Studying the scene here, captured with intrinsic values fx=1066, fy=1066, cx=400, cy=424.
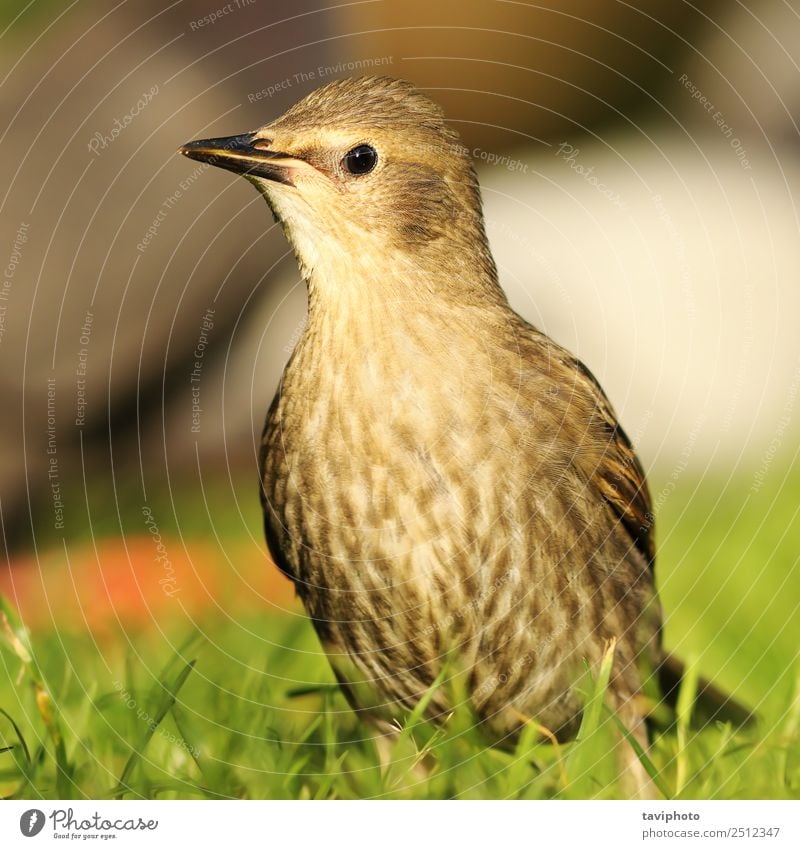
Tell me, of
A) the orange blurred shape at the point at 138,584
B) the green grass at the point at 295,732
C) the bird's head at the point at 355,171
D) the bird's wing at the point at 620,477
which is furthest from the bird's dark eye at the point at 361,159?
the orange blurred shape at the point at 138,584

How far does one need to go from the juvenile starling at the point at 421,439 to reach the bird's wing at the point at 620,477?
0.11 feet

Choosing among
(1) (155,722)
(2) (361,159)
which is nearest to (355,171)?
(2) (361,159)

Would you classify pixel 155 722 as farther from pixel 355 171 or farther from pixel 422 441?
pixel 355 171

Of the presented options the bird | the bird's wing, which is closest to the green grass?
the bird

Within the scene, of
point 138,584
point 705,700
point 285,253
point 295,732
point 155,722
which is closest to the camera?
point 155,722

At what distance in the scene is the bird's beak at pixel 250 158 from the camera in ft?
6.99

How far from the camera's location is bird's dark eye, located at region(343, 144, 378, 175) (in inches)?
85.2

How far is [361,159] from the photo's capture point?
7.15 ft

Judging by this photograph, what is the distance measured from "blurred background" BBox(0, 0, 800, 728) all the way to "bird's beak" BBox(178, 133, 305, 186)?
1.28 meters

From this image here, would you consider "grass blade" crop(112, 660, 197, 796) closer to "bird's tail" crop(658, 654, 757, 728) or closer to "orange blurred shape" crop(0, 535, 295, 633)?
"orange blurred shape" crop(0, 535, 295, 633)
